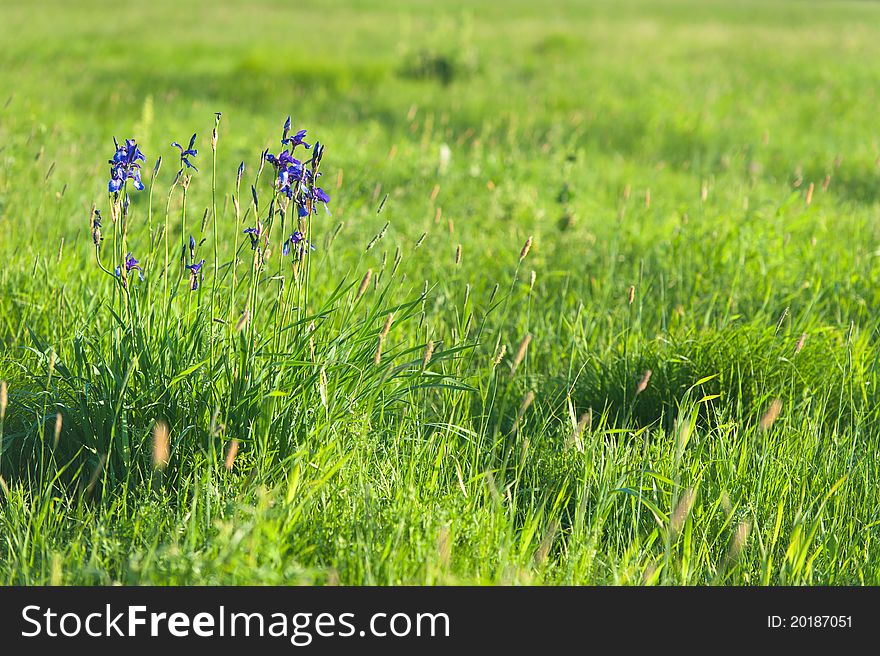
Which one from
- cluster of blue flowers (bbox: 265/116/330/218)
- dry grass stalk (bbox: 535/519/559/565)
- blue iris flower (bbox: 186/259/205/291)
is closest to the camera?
dry grass stalk (bbox: 535/519/559/565)

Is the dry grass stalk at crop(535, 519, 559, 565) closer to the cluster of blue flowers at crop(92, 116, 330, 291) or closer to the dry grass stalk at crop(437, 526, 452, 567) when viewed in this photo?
the dry grass stalk at crop(437, 526, 452, 567)

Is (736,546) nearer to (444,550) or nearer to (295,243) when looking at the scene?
(444,550)

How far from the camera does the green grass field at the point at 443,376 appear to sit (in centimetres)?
204

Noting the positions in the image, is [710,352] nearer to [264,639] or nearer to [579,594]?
[579,594]

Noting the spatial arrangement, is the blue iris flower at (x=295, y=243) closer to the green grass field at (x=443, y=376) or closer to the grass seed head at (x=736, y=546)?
the green grass field at (x=443, y=376)

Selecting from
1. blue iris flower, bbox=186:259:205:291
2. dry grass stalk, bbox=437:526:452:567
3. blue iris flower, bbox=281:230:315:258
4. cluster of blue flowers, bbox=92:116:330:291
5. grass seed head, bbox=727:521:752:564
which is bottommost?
grass seed head, bbox=727:521:752:564

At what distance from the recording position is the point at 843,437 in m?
2.70

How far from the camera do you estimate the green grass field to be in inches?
80.4

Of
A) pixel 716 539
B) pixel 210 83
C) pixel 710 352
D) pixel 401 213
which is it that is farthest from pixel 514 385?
pixel 210 83

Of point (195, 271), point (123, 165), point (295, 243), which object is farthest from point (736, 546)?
point (123, 165)

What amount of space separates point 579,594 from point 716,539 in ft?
1.84

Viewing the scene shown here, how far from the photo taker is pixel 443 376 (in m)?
2.51

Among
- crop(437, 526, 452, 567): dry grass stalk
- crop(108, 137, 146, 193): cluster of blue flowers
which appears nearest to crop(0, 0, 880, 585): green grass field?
crop(437, 526, 452, 567): dry grass stalk

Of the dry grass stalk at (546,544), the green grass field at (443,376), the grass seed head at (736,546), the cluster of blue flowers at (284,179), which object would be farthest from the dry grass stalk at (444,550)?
the cluster of blue flowers at (284,179)
